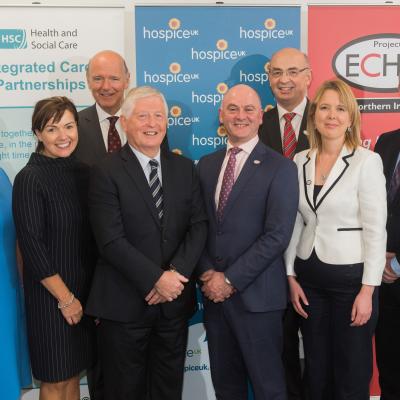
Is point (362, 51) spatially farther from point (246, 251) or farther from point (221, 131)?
point (246, 251)

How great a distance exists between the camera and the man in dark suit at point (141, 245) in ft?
7.79

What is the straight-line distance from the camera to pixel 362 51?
Answer: 11.7 feet

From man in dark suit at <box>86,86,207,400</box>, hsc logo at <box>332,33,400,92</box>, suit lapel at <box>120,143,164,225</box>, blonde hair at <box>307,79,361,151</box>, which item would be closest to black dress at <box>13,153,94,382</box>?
man in dark suit at <box>86,86,207,400</box>

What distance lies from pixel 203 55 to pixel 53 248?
69.2 inches

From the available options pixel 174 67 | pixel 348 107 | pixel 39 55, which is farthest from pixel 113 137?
pixel 348 107

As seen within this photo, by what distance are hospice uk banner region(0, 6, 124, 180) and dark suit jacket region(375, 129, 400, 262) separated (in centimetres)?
181

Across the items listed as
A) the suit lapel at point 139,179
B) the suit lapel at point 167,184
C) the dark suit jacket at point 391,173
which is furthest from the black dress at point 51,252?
the dark suit jacket at point 391,173

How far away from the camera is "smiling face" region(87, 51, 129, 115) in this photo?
316 centimetres

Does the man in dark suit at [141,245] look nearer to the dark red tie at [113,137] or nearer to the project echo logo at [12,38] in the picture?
the dark red tie at [113,137]

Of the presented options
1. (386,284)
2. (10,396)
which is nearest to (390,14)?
(386,284)

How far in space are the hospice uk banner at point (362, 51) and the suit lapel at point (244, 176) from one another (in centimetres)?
126

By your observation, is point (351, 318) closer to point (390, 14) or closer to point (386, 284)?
point (386, 284)

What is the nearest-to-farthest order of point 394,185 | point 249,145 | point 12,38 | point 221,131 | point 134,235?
1. point 134,235
2. point 249,145
3. point 394,185
4. point 12,38
5. point 221,131

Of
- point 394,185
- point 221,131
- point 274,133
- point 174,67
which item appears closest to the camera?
point 394,185
